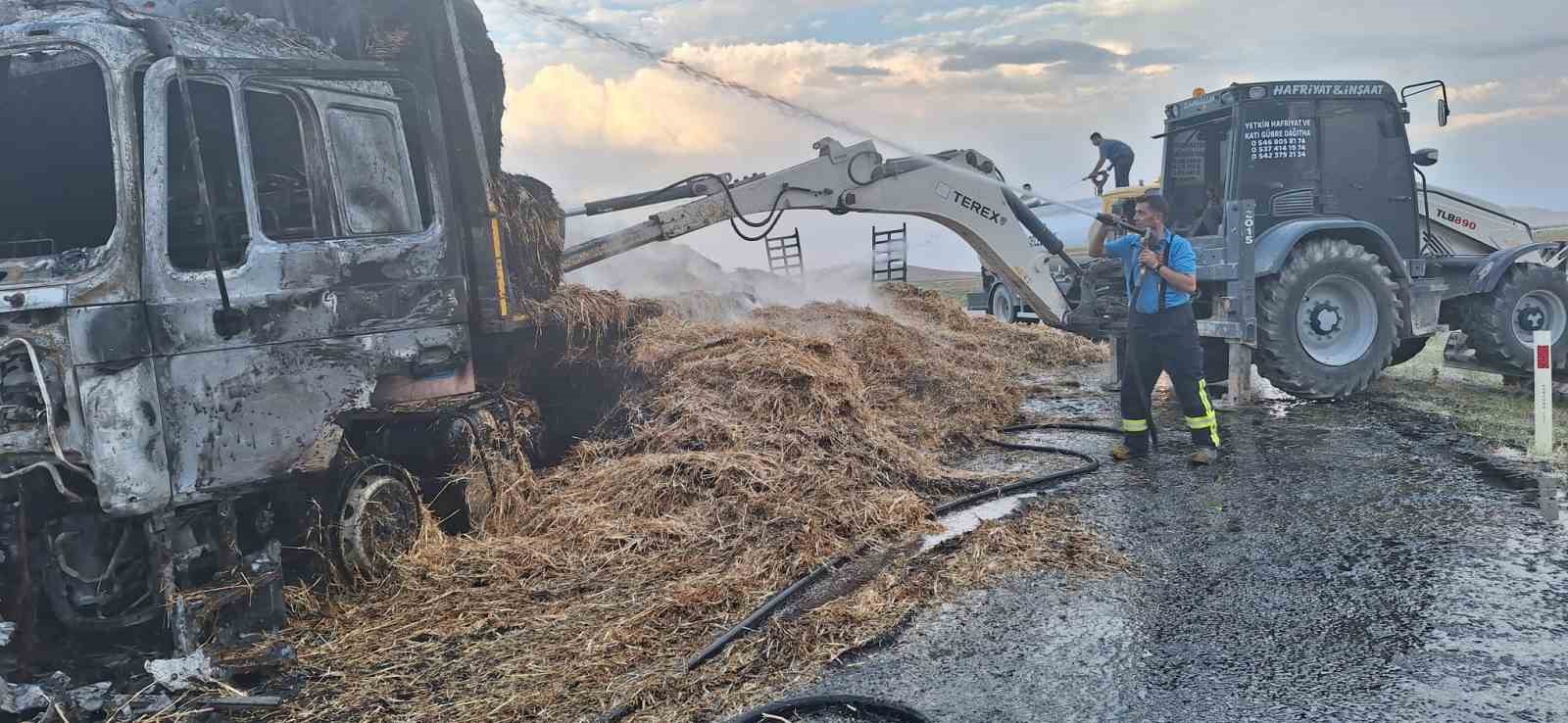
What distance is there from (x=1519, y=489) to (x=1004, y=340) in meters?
7.94

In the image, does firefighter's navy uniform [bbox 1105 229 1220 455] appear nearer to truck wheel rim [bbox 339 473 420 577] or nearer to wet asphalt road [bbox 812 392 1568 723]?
wet asphalt road [bbox 812 392 1568 723]

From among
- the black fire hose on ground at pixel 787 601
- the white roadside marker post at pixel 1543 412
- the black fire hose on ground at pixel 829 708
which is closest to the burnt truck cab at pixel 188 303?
the black fire hose on ground at pixel 787 601

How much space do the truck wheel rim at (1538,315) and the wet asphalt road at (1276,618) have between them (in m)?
4.02

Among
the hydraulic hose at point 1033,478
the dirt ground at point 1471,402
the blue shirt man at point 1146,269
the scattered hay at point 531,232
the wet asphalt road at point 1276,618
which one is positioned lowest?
the wet asphalt road at point 1276,618

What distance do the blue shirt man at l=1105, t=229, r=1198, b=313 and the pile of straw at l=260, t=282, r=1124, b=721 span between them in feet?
6.35

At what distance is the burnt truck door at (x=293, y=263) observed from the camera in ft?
14.4

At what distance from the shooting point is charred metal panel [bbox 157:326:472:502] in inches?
172

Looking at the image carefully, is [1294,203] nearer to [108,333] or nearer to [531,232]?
[531,232]

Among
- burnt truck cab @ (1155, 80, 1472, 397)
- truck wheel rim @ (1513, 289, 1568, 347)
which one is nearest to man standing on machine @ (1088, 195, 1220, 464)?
burnt truck cab @ (1155, 80, 1472, 397)

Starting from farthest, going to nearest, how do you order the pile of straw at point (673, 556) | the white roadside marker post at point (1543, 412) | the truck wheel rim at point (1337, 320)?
the truck wheel rim at point (1337, 320)
the white roadside marker post at point (1543, 412)
the pile of straw at point (673, 556)

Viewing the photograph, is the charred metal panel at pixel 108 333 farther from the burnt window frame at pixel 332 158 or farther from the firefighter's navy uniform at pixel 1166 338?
the firefighter's navy uniform at pixel 1166 338

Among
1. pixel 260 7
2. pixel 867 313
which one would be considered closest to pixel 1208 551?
pixel 260 7

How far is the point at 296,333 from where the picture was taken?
4.81 meters

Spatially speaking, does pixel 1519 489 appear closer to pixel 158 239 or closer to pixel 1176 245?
pixel 1176 245
